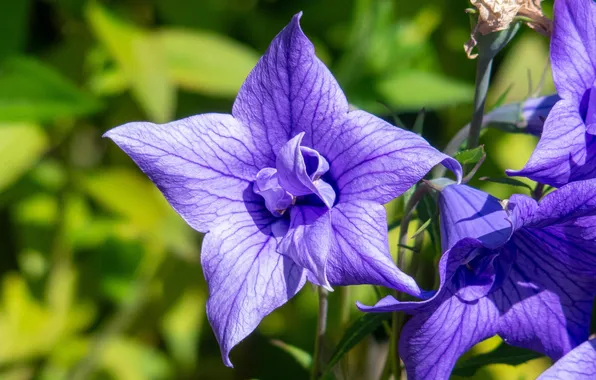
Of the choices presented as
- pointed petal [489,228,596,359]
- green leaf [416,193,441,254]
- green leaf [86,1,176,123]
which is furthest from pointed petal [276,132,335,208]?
green leaf [86,1,176,123]

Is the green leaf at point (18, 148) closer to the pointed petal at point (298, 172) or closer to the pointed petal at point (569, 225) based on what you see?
the pointed petal at point (298, 172)

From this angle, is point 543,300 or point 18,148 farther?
point 18,148

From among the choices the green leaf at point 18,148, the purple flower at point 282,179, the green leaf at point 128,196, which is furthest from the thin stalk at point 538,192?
the green leaf at point 18,148

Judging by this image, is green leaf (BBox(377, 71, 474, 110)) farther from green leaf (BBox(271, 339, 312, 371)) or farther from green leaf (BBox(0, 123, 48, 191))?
green leaf (BBox(271, 339, 312, 371))

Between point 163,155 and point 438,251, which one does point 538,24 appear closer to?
point 438,251

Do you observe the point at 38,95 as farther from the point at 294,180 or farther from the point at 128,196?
the point at 294,180

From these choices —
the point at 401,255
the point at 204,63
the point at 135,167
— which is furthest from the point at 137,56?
the point at 401,255
